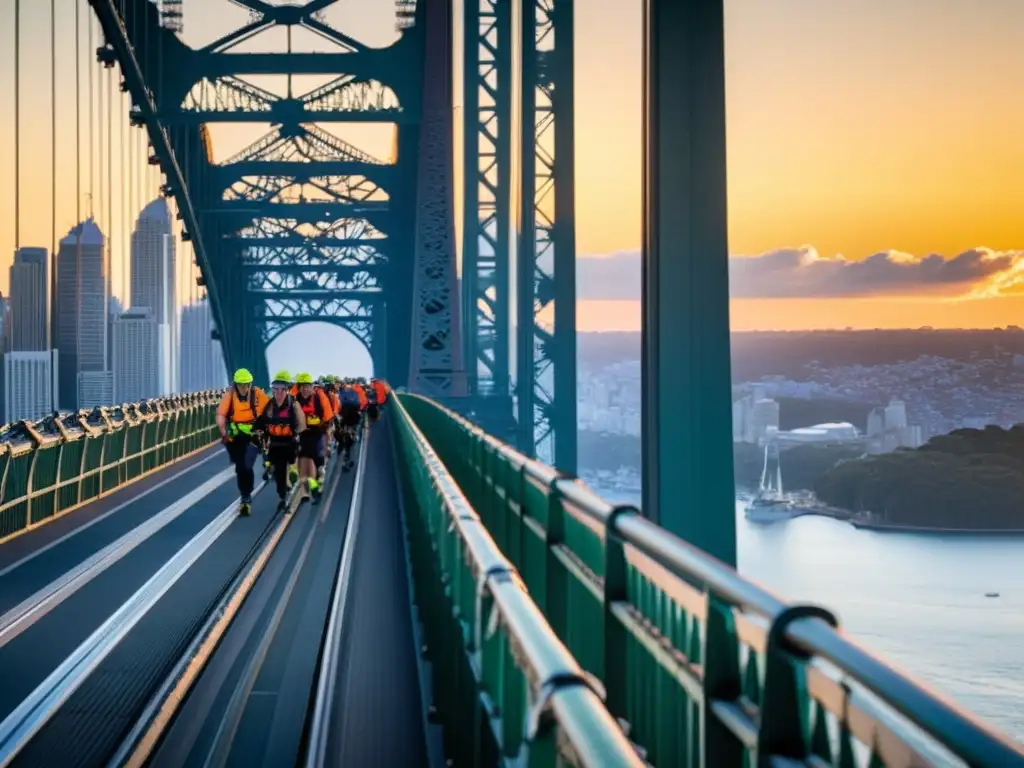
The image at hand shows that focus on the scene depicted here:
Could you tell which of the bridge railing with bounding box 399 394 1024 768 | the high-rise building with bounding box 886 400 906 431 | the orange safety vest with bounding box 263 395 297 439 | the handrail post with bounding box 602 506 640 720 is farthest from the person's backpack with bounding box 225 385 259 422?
the high-rise building with bounding box 886 400 906 431

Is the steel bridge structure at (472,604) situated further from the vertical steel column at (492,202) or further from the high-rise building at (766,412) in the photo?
the high-rise building at (766,412)

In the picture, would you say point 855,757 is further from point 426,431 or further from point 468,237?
point 468,237

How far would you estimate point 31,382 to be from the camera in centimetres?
7738

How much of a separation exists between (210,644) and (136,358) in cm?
18786

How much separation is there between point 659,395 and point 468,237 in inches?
1824

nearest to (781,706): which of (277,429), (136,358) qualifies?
(277,429)

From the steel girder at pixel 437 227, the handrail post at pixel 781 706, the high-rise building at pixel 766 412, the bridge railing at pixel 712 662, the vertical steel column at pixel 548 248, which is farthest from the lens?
the high-rise building at pixel 766 412

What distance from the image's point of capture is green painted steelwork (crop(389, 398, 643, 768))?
8.98ft

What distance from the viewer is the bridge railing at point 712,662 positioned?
253 centimetres

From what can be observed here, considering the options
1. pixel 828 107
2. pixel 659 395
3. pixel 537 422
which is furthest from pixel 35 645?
pixel 828 107

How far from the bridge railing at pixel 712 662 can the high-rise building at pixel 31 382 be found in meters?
12.8

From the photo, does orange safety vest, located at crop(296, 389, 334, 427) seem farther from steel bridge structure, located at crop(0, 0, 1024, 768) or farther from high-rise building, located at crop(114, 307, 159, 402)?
high-rise building, located at crop(114, 307, 159, 402)

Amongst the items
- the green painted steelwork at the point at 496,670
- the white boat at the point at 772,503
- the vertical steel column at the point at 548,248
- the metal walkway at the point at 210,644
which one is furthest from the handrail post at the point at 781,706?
the white boat at the point at 772,503

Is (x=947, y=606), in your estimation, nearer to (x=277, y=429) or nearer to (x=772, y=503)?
(x=772, y=503)
